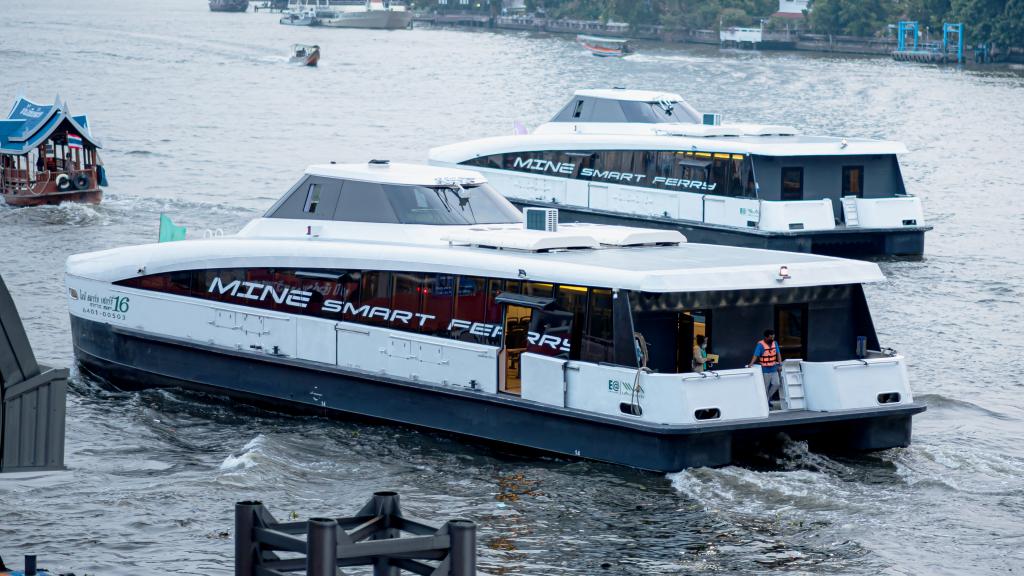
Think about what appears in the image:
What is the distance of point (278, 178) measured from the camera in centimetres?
4528

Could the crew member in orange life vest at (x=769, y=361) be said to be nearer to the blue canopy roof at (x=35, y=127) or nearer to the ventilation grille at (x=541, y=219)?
the ventilation grille at (x=541, y=219)

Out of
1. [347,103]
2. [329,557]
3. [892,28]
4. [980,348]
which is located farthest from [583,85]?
[329,557]

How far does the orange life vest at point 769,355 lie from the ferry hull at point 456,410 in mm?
641

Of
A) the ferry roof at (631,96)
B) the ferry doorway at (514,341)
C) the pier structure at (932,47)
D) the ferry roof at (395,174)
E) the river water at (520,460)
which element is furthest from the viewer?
the pier structure at (932,47)

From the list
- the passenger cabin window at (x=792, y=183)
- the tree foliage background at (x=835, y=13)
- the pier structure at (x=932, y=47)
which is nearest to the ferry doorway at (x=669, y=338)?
the passenger cabin window at (x=792, y=183)

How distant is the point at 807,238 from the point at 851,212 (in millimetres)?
1419

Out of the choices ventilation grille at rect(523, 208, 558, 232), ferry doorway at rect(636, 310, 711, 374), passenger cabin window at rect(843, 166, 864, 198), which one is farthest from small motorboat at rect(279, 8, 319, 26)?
ferry doorway at rect(636, 310, 711, 374)

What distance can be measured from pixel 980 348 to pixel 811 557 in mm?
10906

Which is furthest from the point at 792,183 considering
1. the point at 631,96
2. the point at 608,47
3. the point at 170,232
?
the point at 608,47

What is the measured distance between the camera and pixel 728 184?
30812 mm

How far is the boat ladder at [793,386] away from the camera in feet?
55.5

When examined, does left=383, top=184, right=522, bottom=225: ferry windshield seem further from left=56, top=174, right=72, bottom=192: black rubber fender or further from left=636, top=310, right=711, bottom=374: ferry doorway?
left=56, top=174, right=72, bottom=192: black rubber fender

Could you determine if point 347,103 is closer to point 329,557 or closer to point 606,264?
point 606,264

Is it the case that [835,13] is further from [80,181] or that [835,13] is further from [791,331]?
[791,331]
